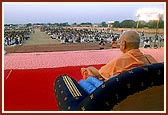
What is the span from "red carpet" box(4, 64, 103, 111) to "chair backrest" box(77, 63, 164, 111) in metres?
0.72

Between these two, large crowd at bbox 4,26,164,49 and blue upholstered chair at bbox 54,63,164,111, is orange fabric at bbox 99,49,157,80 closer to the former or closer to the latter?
blue upholstered chair at bbox 54,63,164,111

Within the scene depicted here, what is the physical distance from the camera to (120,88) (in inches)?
51.1

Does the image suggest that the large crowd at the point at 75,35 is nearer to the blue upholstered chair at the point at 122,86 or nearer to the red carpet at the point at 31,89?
the red carpet at the point at 31,89

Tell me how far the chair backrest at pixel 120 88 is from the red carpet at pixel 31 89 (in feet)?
2.35

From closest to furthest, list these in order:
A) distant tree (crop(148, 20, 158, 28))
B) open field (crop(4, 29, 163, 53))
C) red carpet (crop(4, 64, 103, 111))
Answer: red carpet (crop(4, 64, 103, 111))
distant tree (crop(148, 20, 158, 28))
open field (crop(4, 29, 163, 53))

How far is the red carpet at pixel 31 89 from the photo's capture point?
2.34 m

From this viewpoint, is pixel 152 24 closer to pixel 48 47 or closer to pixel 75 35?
pixel 48 47

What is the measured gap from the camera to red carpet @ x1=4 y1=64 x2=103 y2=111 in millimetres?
2340

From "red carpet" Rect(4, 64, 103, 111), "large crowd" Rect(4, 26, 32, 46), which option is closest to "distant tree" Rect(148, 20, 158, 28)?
"red carpet" Rect(4, 64, 103, 111)

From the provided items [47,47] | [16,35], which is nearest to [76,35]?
[47,47]

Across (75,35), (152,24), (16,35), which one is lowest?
(75,35)

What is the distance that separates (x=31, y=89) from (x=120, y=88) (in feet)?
5.51

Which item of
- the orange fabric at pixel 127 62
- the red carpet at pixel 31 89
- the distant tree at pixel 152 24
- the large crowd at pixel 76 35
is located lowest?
the red carpet at pixel 31 89

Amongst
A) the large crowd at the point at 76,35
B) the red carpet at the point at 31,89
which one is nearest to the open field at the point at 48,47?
the large crowd at the point at 76,35
